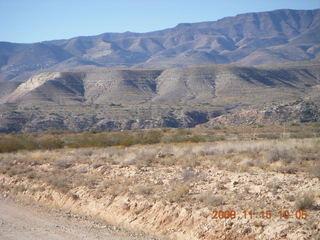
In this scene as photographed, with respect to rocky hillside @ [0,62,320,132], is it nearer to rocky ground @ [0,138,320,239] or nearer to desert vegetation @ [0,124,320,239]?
desert vegetation @ [0,124,320,239]

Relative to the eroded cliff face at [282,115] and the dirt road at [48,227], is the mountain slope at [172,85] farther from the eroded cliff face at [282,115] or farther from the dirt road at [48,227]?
the dirt road at [48,227]

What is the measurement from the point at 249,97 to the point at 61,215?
74.7 m

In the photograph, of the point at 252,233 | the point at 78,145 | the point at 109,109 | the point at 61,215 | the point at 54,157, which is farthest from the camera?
the point at 109,109

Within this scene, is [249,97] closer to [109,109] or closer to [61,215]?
[109,109]

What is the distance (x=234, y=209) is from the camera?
10.5 m

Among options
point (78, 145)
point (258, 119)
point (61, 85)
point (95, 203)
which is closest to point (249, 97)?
point (258, 119)

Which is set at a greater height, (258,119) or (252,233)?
(252,233)

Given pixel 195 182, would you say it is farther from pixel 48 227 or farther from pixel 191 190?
pixel 48 227
